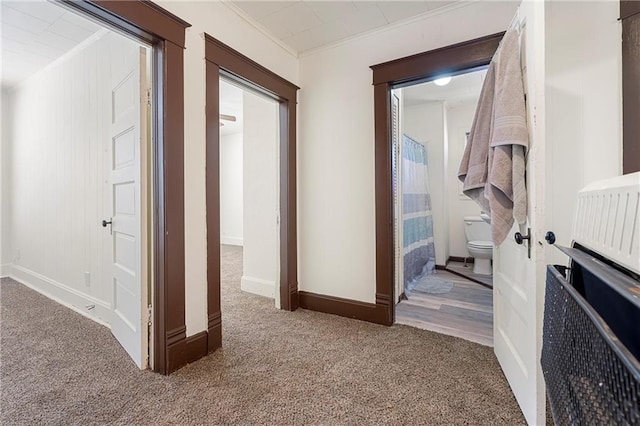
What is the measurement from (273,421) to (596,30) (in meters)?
2.60

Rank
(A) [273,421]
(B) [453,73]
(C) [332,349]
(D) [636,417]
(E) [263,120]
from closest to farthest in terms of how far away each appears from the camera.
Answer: (D) [636,417] < (A) [273,421] < (C) [332,349] < (B) [453,73] < (E) [263,120]

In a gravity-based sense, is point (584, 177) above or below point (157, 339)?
above

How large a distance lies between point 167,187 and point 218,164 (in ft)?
1.37

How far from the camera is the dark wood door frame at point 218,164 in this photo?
190cm

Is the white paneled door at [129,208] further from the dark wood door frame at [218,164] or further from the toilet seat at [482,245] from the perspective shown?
the toilet seat at [482,245]

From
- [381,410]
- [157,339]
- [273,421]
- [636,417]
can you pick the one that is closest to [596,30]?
[636,417]

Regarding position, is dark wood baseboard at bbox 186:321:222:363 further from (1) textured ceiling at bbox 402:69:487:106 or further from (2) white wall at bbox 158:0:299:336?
(1) textured ceiling at bbox 402:69:487:106

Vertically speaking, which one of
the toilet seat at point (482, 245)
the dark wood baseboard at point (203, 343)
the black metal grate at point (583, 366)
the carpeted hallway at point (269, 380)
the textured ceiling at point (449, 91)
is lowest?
the carpeted hallway at point (269, 380)

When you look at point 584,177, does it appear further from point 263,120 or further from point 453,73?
point 263,120

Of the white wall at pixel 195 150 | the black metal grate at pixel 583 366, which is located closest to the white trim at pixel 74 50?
the white wall at pixel 195 150

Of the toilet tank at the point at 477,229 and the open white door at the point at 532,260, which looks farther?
the toilet tank at the point at 477,229

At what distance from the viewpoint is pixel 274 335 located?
6.98 ft

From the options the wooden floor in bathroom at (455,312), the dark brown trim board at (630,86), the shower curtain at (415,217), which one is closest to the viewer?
the dark brown trim board at (630,86)

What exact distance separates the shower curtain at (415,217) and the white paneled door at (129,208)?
2412mm
